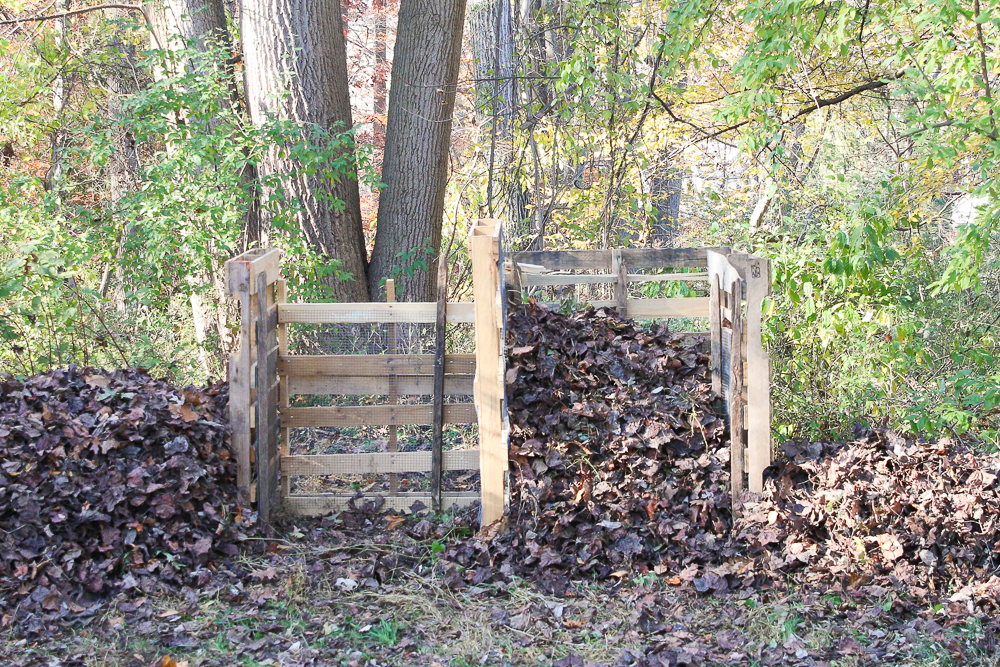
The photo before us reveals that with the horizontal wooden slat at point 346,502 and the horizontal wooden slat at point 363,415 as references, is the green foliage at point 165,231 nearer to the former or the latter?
the horizontal wooden slat at point 363,415

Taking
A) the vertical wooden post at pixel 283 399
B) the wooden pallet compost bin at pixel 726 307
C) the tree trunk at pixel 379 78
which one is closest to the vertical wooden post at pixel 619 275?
the wooden pallet compost bin at pixel 726 307

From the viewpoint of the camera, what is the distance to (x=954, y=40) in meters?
5.27

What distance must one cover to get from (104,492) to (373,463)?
5.45ft

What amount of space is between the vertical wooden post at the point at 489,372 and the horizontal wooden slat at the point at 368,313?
586 mm

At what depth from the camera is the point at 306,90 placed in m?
7.82

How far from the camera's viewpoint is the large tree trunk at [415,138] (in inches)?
321

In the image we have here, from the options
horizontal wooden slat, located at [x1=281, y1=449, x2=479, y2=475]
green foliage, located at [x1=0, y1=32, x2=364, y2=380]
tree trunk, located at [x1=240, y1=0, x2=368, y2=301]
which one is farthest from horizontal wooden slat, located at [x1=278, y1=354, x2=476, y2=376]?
tree trunk, located at [x1=240, y1=0, x2=368, y2=301]

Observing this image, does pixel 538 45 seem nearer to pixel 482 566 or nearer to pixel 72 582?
pixel 482 566

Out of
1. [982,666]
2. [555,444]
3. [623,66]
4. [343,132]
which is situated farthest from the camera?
[623,66]

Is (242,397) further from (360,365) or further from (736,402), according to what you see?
(736,402)

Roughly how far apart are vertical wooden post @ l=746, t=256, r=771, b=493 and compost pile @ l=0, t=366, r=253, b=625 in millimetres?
3113

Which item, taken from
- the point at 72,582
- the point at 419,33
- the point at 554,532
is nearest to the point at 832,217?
the point at 554,532

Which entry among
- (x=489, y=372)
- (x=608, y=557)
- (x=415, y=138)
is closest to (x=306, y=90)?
(x=415, y=138)

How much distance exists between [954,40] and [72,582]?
19.7ft
